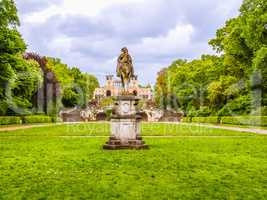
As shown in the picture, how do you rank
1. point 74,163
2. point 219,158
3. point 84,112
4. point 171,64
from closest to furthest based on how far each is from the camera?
point 74,163
point 219,158
point 84,112
point 171,64

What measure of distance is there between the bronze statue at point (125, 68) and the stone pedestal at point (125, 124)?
2.70 ft

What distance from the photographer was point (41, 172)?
341 inches

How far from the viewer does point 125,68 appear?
49.2ft

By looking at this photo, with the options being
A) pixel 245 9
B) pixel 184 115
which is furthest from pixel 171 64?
pixel 245 9

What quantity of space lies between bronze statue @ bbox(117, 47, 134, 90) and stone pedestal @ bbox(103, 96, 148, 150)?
82cm

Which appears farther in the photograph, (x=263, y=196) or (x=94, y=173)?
(x=94, y=173)

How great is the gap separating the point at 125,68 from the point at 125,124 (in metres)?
2.36

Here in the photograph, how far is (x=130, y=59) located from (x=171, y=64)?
70.5 metres

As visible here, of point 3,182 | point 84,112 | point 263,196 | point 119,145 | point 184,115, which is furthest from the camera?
point 84,112

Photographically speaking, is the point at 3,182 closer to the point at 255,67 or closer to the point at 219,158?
the point at 219,158

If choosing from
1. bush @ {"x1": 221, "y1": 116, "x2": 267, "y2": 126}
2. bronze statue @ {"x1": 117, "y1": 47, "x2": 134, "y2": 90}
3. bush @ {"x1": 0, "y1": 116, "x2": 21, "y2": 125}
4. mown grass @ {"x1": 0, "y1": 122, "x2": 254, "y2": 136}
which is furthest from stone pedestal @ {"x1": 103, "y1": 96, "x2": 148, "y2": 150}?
bush @ {"x1": 0, "y1": 116, "x2": 21, "y2": 125}

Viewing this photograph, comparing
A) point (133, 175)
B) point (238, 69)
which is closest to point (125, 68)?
point (133, 175)

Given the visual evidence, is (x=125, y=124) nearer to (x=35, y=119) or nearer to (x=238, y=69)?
(x=238, y=69)

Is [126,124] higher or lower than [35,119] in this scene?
higher
